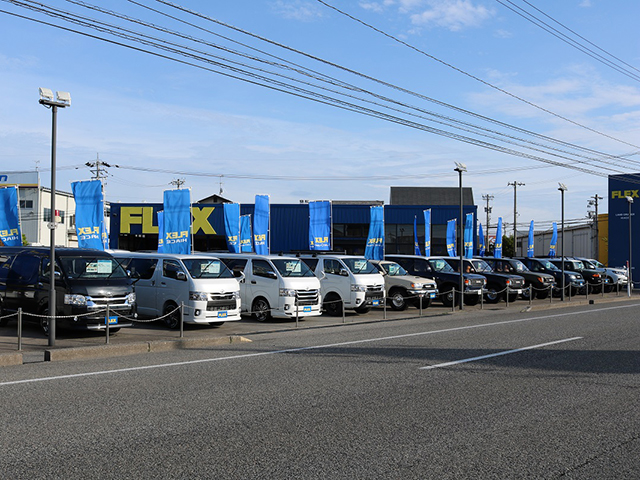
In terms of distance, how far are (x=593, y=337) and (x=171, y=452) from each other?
1140cm

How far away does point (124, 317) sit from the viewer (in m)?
13.9

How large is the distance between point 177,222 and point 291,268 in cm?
900

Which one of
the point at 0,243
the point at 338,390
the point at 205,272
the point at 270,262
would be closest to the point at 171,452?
the point at 338,390

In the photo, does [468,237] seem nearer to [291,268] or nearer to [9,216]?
[291,268]

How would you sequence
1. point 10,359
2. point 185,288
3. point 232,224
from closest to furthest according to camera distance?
1. point 10,359
2. point 185,288
3. point 232,224

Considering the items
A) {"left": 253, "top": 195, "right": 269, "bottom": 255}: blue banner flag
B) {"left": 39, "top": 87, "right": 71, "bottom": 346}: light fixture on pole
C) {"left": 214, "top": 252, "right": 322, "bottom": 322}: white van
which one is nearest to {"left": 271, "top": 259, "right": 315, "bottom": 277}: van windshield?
{"left": 214, "top": 252, "right": 322, "bottom": 322}: white van

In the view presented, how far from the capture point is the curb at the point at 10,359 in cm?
1061

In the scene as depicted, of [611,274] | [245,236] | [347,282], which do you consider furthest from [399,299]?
[611,274]

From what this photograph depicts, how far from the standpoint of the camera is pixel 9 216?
22984mm

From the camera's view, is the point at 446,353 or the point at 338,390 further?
the point at 446,353

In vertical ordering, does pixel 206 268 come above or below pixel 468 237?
below

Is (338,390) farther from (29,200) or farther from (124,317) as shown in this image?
(29,200)

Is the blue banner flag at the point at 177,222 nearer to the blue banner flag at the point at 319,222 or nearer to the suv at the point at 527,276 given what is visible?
the blue banner flag at the point at 319,222

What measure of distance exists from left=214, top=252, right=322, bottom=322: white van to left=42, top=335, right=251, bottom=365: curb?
12.5 feet
